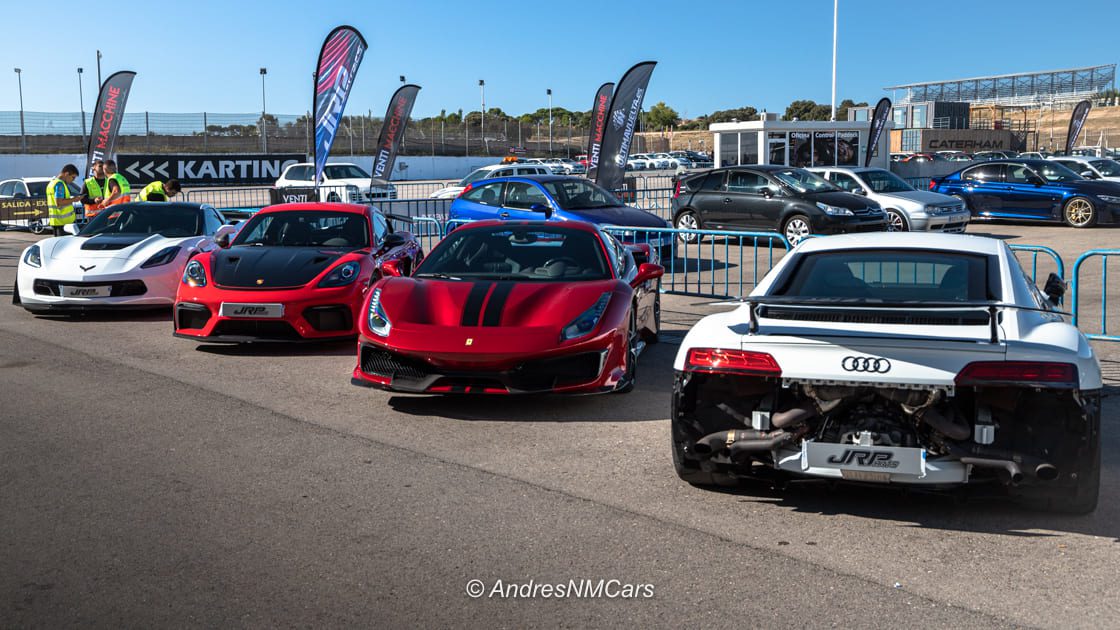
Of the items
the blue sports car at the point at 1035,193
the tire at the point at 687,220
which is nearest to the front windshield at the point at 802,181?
the tire at the point at 687,220

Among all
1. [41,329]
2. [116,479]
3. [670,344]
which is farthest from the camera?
[41,329]

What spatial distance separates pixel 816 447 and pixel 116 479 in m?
3.72

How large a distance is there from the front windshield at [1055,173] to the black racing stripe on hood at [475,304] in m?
18.9

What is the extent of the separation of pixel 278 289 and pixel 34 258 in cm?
408

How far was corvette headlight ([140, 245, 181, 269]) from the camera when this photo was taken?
11.2m

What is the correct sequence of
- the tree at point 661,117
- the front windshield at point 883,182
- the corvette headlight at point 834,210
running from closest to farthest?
the corvette headlight at point 834,210 < the front windshield at point 883,182 < the tree at point 661,117

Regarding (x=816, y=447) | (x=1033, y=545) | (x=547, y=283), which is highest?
(x=547, y=283)

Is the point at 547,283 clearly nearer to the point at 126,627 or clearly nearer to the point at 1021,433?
the point at 1021,433

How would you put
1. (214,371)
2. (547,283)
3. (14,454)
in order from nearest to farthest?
(14,454) → (547,283) → (214,371)

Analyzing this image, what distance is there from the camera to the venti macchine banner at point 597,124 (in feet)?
76.2

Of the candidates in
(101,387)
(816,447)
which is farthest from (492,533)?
(101,387)

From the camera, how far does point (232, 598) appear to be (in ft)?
13.0

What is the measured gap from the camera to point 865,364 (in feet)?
15.0

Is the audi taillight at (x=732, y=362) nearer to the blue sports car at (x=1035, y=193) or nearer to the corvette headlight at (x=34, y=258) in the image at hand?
the corvette headlight at (x=34, y=258)
